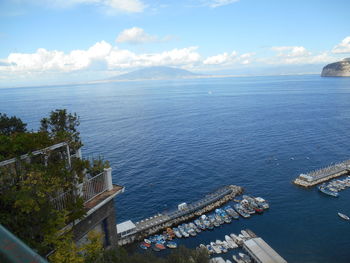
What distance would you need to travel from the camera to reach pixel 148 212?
38594 millimetres

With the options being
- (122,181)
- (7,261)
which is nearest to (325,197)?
(122,181)

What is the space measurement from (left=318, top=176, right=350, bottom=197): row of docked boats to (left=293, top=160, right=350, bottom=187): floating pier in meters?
1.44

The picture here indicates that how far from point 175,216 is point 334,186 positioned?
98.1ft

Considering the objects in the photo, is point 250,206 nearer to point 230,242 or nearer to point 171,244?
point 230,242

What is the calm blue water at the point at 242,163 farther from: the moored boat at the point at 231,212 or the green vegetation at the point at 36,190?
the green vegetation at the point at 36,190

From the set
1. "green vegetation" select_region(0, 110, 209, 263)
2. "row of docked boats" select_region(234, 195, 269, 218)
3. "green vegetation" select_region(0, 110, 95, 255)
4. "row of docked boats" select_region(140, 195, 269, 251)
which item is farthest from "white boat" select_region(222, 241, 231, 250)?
"green vegetation" select_region(0, 110, 95, 255)

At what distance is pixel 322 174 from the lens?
47.8 m

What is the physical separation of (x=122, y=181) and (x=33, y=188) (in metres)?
39.2

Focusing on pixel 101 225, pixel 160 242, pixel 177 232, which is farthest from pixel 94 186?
pixel 177 232

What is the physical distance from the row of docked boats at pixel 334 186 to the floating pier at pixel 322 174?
144cm

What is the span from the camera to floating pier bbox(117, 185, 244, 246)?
109 feet

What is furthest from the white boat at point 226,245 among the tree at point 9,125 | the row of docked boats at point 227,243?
the tree at point 9,125

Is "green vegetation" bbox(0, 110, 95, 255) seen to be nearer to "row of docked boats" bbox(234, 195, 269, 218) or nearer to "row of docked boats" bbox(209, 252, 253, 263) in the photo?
"row of docked boats" bbox(209, 252, 253, 263)

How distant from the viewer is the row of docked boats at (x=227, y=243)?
3017 cm
